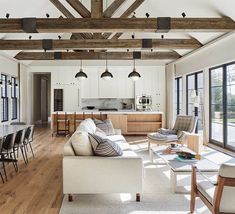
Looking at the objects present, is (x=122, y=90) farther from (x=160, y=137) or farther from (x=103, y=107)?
(x=160, y=137)

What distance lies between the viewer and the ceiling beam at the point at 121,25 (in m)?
5.27

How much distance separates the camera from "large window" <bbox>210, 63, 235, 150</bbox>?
258 inches

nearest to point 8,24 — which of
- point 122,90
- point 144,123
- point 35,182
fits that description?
point 35,182

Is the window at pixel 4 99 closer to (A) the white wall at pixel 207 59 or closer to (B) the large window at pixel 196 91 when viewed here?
(B) the large window at pixel 196 91

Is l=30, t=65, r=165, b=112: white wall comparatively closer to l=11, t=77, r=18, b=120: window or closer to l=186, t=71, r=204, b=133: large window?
l=11, t=77, r=18, b=120: window

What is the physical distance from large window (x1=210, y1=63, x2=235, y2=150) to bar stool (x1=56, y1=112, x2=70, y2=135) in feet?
16.4

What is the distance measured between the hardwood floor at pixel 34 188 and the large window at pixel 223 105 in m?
4.23

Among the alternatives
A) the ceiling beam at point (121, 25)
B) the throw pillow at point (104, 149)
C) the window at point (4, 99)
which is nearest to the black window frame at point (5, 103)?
the window at point (4, 99)

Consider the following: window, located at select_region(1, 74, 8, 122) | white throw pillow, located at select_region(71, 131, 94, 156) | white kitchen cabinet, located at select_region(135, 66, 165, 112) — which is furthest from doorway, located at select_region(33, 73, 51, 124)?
white throw pillow, located at select_region(71, 131, 94, 156)

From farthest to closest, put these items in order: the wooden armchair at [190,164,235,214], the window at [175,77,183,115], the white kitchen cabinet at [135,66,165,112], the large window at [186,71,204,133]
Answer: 1. the white kitchen cabinet at [135,66,165,112]
2. the window at [175,77,183,115]
3. the large window at [186,71,204,133]
4. the wooden armchair at [190,164,235,214]

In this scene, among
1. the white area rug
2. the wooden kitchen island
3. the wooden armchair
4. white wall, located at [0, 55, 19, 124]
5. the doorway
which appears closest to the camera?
the wooden armchair

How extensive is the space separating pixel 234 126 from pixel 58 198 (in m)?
4.75

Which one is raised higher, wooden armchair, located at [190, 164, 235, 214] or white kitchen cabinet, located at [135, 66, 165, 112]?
white kitchen cabinet, located at [135, 66, 165, 112]

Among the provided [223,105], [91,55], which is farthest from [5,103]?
[223,105]
